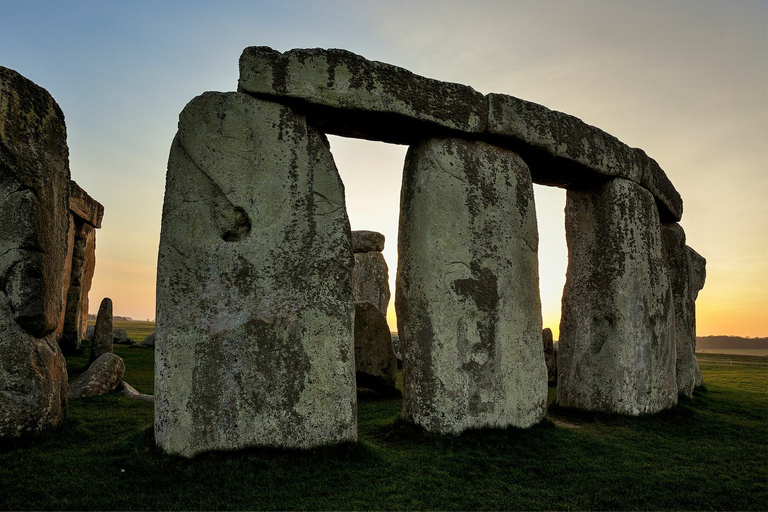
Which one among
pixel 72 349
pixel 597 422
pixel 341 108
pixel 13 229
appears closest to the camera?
pixel 13 229

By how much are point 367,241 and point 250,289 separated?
13033 mm

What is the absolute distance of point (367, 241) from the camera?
18094 mm

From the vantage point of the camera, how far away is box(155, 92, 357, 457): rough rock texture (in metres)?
4.92

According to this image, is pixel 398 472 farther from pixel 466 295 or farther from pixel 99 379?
pixel 99 379

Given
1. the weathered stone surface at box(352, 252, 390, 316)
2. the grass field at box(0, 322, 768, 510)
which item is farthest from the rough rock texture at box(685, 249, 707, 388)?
the weathered stone surface at box(352, 252, 390, 316)

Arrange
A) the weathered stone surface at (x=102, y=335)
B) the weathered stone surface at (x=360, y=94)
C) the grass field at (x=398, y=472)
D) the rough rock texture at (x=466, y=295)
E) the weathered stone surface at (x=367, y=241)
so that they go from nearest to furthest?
the grass field at (x=398, y=472) < the weathered stone surface at (x=360, y=94) < the rough rock texture at (x=466, y=295) < the weathered stone surface at (x=102, y=335) < the weathered stone surface at (x=367, y=241)

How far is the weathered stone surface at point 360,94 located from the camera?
17.9 ft

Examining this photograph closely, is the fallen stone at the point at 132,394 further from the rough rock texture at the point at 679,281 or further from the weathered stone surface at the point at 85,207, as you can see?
the rough rock texture at the point at 679,281

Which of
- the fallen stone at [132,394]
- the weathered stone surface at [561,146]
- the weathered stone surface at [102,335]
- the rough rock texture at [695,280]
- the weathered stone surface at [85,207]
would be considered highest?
the weathered stone surface at [85,207]

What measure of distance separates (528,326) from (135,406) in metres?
5.21

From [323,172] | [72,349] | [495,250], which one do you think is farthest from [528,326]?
[72,349]

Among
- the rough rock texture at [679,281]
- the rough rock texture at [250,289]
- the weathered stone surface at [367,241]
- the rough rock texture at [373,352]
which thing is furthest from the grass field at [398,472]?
the weathered stone surface at [367,241]

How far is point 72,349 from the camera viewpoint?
12930 millimetres

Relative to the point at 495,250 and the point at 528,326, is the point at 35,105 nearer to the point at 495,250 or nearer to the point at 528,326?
the point at 495,250
